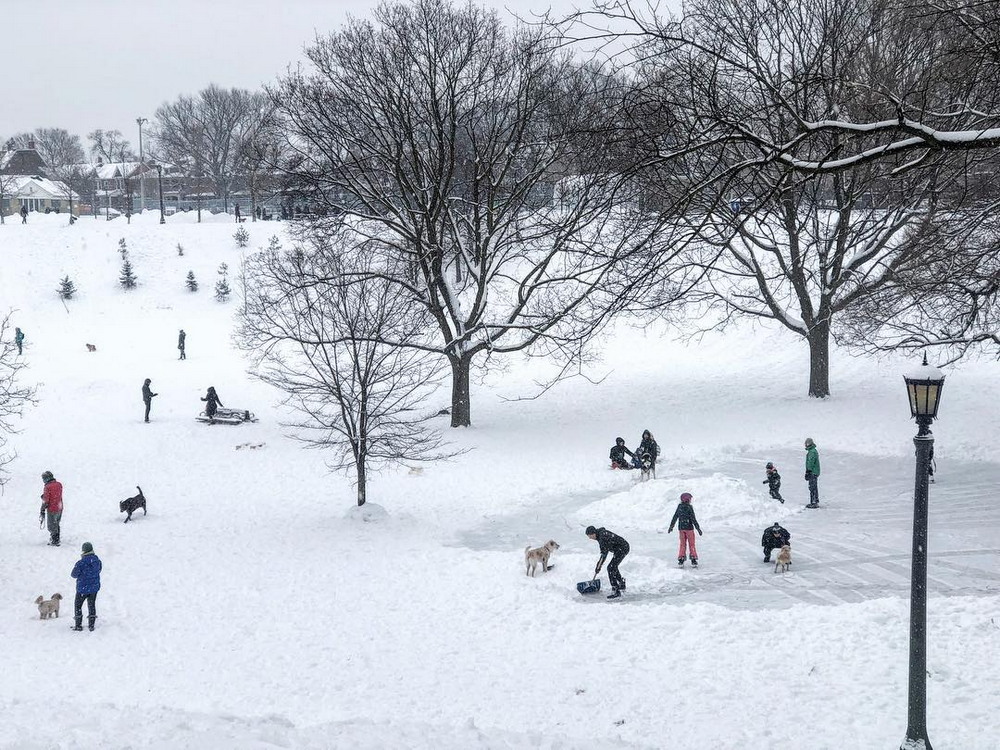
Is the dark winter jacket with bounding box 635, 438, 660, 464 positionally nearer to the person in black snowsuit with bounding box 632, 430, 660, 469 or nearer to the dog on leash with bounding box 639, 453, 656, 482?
the person in black snowsuit with bounding box 632, 430, 660, 469

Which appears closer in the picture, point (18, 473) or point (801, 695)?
point (801, 695)

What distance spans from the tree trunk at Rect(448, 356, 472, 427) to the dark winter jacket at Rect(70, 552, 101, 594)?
45.4ft

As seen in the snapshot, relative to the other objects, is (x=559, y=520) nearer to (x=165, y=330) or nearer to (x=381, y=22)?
(x=381, y=22)

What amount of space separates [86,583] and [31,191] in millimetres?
83715

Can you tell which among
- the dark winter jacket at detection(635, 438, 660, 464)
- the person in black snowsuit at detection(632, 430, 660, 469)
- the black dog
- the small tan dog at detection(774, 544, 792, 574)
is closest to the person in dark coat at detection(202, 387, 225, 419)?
the black dog

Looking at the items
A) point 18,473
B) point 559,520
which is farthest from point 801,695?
point 18,473

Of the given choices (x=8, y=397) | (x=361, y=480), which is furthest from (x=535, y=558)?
(x=8, y=397)

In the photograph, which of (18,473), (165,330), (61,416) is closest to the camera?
(18,473)

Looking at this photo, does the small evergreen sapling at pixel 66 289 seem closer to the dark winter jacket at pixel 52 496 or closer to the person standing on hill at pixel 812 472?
the dark winter jacket at pixel 52 496

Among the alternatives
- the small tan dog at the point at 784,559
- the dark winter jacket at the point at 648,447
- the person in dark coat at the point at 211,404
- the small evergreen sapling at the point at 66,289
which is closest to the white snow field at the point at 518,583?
the small tan dog at the point at 784,559

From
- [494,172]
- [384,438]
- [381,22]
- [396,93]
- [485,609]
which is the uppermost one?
[381,22]

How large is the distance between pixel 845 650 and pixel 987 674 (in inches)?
56.5

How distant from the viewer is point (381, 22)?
23.1 metres

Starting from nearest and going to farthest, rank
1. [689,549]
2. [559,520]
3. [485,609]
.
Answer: [485,609]
[689,549]
[559,520]
